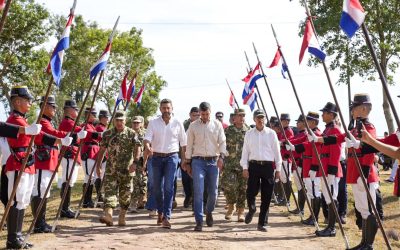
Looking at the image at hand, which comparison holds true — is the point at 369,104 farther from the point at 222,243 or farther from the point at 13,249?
the point at 13,249

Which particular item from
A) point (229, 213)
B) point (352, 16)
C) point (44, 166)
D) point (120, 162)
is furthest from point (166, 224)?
point (352, 16)

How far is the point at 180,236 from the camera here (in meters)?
8.05

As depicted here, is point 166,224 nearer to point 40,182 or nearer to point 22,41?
point 40,182

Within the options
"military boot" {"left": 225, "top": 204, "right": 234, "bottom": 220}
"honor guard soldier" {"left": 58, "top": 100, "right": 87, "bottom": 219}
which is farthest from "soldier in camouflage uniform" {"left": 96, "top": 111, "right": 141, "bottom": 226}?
"military boot" {"left": 225, "top": 204, "right": 234, "bottom": 220}

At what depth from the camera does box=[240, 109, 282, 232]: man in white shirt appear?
357 inches

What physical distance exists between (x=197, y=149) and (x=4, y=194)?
3.61 m

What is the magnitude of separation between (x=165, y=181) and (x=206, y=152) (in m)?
0.99

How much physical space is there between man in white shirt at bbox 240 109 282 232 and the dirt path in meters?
0.62

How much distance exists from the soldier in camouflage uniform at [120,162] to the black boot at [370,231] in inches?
175

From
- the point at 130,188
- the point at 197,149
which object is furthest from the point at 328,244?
the point at 130,188

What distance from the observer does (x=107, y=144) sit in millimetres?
9258

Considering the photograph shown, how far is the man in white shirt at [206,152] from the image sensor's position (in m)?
9.02

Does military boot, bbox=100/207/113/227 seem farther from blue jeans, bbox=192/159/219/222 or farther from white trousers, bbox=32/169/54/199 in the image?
blue jeans, bbox=192/159/219/222

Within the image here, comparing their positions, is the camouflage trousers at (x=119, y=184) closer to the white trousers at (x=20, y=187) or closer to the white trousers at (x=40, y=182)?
the white trousers at (x=40, y=182)
